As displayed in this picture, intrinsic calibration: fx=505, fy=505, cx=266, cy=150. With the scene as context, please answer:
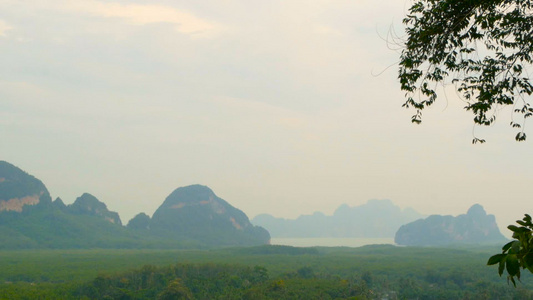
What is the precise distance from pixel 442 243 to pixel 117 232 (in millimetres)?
96157

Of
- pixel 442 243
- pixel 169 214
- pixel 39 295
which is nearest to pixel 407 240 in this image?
pixel 442 243

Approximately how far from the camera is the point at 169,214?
12988 cm

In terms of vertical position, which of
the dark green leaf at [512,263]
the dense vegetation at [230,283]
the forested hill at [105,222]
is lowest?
the dense vegetation at [230,283]

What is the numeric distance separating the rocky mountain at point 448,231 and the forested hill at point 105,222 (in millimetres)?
49093

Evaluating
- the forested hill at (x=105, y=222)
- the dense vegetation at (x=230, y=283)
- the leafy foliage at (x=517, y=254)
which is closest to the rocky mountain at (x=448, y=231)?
the forested hill at (x=105, y=222)

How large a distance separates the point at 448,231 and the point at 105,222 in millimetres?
101607

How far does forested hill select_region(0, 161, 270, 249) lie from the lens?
90562mm

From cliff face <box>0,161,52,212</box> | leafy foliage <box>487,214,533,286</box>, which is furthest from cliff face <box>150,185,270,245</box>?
leafy foliage <box>487,214,533,286</box>

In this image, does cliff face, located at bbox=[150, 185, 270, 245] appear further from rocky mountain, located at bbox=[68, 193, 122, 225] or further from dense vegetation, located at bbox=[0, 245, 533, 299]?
dense vegetation, located at bbox=[0, 245, 533, 299]

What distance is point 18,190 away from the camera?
97938 millimetres

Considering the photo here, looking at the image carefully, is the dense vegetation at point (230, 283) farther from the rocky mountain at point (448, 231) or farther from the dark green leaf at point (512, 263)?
the rocky mountain at point (448, 231)

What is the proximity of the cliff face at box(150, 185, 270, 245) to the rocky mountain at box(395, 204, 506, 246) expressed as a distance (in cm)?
4888

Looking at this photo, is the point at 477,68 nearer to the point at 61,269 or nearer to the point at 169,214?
the point at 61,269

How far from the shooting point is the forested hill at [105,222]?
297ft
